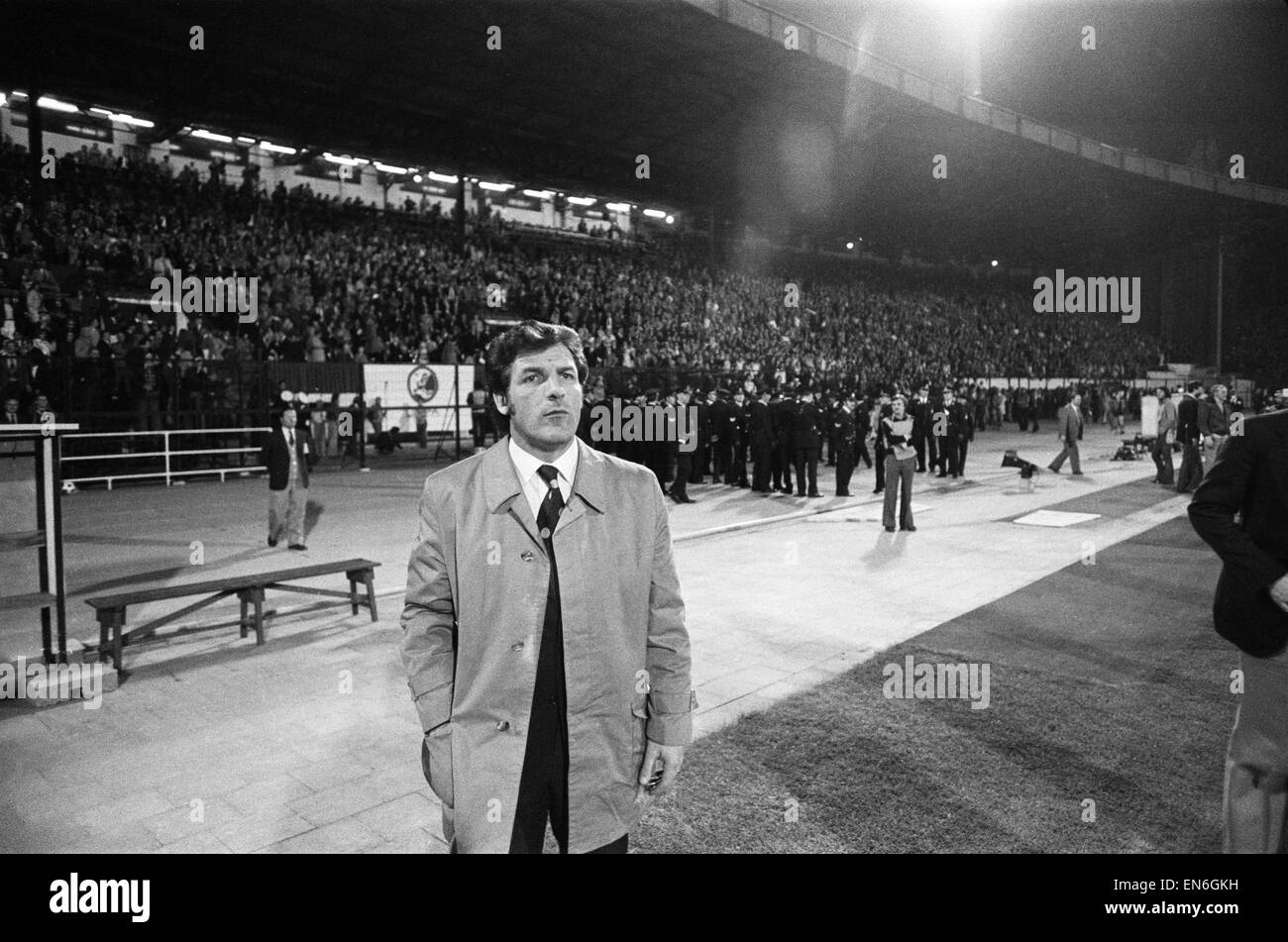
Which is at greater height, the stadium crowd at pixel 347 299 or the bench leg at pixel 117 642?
the stadium crowd at pixel 347 299

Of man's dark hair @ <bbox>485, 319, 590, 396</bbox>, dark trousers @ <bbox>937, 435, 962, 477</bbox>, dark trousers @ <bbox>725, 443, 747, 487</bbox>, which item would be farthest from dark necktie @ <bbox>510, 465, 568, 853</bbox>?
dark trousers @ <bbox>937, 435, 962, 477</bbox>

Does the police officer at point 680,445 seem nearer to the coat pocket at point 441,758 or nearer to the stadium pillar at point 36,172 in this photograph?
the coat pocket at point 441,758

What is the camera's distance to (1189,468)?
15625 millimetres

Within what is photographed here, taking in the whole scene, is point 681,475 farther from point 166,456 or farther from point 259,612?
point 166,456

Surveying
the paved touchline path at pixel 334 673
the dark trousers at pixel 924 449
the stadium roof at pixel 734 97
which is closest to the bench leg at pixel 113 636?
the paved touchline path at pixel 334 673

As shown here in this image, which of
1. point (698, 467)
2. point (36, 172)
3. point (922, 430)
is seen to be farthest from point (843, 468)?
point (36, 172)

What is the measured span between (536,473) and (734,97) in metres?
27.8

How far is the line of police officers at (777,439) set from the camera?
15703mm

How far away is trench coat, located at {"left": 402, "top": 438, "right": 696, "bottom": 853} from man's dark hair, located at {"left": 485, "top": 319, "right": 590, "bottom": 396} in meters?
0.21

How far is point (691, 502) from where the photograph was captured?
14922mm

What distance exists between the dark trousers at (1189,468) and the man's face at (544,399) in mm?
16337
